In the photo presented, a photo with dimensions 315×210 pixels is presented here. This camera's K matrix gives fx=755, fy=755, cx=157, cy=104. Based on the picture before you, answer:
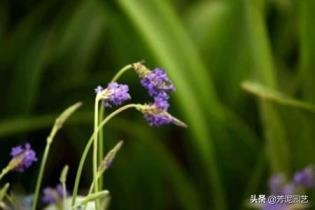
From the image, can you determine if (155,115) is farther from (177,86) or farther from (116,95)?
(177,86)

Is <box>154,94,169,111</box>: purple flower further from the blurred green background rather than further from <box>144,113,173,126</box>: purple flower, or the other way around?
the blurred green background

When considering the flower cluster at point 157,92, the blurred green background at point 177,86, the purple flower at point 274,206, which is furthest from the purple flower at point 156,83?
the blurred green background at point 177,86

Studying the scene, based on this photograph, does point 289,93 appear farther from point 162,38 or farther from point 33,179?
point 33,179

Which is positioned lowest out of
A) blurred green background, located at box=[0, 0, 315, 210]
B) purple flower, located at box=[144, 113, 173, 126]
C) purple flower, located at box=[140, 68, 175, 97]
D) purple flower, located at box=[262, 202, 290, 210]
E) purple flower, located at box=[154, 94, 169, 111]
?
purple flower, located at box=[262, 202, 290, 210]

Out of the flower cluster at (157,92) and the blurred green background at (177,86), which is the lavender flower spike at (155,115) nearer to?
the flower cluster at (157,92)

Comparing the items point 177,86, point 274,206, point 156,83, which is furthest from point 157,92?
point 177,86

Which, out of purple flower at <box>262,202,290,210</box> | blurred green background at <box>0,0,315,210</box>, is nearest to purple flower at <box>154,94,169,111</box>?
purple flower at <box>262,202,290,210</box>

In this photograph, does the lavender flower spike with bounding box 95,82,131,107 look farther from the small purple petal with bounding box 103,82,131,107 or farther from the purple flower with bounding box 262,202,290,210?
the purple flower with bounding box 262,202,290,210

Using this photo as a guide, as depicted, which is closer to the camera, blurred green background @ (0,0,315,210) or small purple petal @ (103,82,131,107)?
small purple petal @ (103,82,131,107)

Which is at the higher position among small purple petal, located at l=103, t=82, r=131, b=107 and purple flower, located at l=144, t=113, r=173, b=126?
small purple petal, located at l=103, t=82, r=131, b=107
